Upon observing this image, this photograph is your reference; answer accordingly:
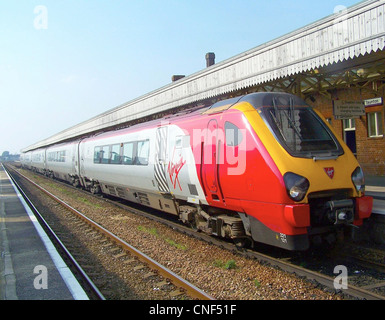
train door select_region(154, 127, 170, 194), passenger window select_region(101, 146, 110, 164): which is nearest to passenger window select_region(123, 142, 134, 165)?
train door select_region(154, 127, 170, 194)

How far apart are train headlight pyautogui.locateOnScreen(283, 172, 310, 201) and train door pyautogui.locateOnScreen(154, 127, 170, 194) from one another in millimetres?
4114

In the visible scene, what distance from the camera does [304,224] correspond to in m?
5.34

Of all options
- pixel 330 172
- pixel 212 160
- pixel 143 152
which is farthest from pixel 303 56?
pixel 143 152

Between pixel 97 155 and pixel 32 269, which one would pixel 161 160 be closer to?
pixel 32 269

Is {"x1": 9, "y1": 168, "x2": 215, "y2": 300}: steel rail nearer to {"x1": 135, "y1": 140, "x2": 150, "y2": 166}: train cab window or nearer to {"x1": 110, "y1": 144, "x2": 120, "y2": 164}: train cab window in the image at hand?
{"x1": 135, "y1": 140, "x2": 150, "y2": 166}: train cab window

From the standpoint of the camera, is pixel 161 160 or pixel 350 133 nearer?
pixel 161 160

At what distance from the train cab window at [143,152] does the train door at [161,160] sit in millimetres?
657

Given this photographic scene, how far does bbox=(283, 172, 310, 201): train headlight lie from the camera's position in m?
5.34

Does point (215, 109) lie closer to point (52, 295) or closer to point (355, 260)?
point (355, 260)

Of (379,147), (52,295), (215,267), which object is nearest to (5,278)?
(52,295)

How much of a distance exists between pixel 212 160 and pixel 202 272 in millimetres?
2070

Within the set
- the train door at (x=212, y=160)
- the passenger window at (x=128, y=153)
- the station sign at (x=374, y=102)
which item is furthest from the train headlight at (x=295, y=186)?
the station sign at (x=374, y=102)

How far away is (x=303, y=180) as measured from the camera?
538cm

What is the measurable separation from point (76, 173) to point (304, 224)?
1725 cm
